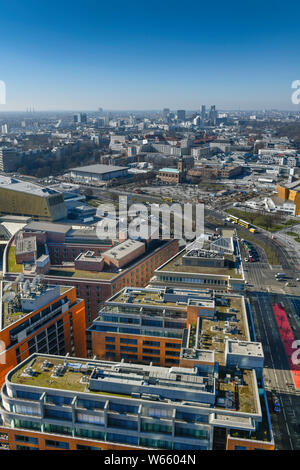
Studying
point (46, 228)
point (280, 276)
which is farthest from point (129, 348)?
point (280, 276)

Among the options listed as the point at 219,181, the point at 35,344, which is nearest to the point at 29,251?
the point at 35,344

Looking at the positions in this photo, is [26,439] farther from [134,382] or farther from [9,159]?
[9,159]

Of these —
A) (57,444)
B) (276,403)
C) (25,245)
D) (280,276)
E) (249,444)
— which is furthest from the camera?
(280,276)

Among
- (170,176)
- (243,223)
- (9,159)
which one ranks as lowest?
(243,223)

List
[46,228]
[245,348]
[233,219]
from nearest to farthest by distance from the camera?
[245,348], [46,228], [233,219]

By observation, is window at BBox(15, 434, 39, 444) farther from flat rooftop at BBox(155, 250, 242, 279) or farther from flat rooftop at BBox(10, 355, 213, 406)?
flat rooftop at BBox(155, 250, 242, 279)

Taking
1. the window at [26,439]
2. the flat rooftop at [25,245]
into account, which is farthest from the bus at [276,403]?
the flat rooftop at [25,245]
